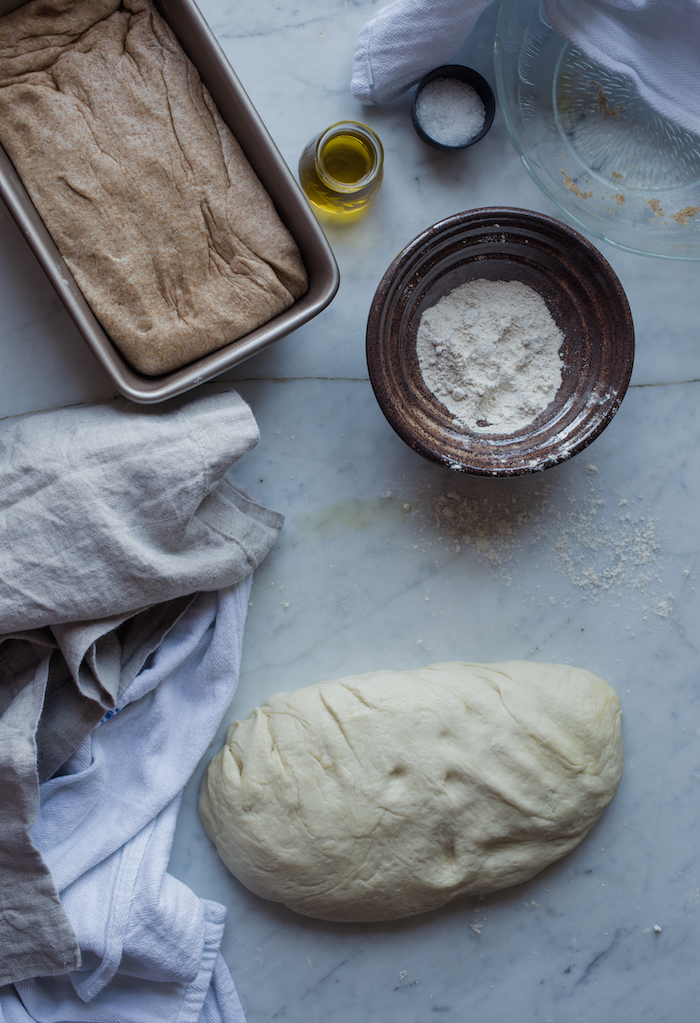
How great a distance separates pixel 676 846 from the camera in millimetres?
1285

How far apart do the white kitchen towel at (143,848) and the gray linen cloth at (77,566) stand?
5cm

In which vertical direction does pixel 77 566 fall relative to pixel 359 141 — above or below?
below

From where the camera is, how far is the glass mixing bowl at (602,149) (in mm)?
1188

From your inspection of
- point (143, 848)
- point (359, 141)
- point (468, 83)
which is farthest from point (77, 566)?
point (468, 83)

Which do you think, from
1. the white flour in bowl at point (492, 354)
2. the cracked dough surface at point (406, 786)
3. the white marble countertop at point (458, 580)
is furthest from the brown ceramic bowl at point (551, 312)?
the cracked dough surface at point (406, 786)

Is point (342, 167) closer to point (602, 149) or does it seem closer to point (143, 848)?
point (602, 149)

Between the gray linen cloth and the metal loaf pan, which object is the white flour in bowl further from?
the gray linen cloth

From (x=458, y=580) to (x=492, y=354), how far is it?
40 cm

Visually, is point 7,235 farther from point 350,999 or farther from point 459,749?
point 350,999

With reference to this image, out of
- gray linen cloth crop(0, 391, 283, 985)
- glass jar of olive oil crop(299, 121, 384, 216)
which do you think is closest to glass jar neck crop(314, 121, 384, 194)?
glass jar of olive oil crop(299, 121, 384, 216)

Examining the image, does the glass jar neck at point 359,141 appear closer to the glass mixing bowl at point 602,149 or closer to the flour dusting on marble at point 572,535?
the glass mixing bowl at point 602,149

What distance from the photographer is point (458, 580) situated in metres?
1.27

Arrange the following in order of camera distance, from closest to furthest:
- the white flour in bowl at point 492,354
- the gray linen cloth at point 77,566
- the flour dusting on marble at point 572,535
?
1. the gray linen cloth at point 77,566
2. the white flour in bowl at point 492,354
3. the flour dusting on marble at point 572,535

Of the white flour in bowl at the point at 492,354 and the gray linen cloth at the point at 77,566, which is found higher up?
the white flour in bowl at the point at 492,354
